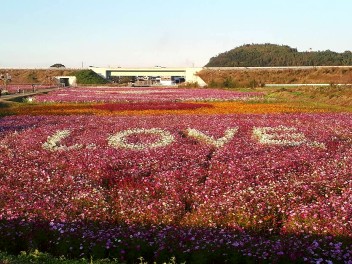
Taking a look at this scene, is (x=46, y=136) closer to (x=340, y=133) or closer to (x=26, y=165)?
(x=26, y=165)

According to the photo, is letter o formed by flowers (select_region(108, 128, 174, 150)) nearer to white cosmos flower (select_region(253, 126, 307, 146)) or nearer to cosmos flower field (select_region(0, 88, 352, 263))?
cosmos flower field (select_region(0, 88, 352, 263))

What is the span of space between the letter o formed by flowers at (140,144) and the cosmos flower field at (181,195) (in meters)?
0.05

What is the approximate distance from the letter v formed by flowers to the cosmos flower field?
0.05 metres

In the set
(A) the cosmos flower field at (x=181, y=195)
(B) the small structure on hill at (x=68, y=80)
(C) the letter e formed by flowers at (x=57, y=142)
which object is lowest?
(A) the cosmos flower field at (x=181, y=195)

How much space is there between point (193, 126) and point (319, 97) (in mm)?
25743

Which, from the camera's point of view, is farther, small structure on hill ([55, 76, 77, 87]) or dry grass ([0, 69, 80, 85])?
dry grass ([0, 69, 80, 85])

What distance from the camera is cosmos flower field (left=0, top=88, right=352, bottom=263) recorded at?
7.22 m

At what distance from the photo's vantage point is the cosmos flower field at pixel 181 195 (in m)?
7.22

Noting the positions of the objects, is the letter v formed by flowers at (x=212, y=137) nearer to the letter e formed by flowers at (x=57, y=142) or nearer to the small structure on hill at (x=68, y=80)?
the letter e formed by flowers at (x=57, y=142)

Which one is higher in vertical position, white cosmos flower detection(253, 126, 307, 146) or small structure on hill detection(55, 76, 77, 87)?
small structure on hill detection(55, 76, 77, 87)

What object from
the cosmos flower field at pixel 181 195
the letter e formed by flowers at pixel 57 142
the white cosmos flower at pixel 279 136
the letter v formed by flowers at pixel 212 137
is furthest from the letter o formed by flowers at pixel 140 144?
the white cosmos flower at pixel 279 136

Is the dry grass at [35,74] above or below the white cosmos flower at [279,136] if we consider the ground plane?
above

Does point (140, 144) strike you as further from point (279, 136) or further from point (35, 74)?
point (35, 74)

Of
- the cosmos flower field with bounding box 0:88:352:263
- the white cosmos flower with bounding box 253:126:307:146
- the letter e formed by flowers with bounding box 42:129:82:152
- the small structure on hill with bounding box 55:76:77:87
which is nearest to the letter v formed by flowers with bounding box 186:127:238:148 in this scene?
the cosmos flower field with bounding box 0:88:352:263
